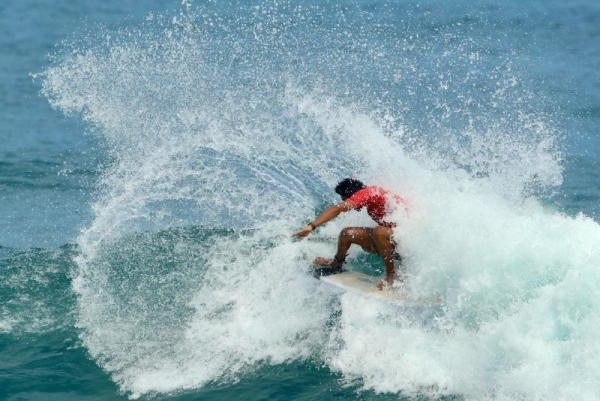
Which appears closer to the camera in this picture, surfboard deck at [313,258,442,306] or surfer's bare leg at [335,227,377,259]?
surfboard deck at [313,258,442,306]

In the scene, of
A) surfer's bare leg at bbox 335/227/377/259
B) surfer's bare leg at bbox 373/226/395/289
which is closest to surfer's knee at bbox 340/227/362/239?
surfer's bare leg at bbox 335/227/377/259

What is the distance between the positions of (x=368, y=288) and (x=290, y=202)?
502 centimetres

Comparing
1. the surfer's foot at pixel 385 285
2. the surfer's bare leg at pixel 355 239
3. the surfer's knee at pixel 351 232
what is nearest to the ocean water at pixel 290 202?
the surfer's foot at pixel 385 285

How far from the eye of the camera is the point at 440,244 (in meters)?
9.22

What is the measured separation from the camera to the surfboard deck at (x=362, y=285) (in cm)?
921

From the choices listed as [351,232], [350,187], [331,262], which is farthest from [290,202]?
[350,187]

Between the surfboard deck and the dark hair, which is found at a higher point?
the dark hair

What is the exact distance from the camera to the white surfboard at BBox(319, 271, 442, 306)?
917 centimetres

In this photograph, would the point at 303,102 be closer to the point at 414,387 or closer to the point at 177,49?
the point at 177,49

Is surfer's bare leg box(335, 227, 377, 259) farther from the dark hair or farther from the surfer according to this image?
the dark hair

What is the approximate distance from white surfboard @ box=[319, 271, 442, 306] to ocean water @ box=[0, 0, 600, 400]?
0.14 m

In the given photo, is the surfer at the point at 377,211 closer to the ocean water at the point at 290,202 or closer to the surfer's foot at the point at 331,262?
the ocean water at the point at 290,202

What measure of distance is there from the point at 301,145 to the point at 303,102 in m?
1.10

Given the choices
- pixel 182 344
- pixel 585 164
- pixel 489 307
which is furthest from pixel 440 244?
pixel 585 164
